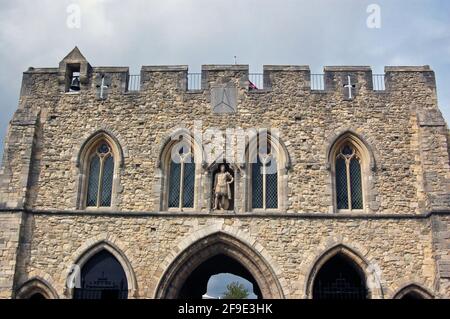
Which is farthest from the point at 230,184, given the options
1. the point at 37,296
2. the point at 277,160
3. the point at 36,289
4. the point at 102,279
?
the point at 37,296

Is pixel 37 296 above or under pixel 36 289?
under

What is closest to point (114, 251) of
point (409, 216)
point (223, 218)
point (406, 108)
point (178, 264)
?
point (178, 264)

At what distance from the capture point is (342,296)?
15297 mm

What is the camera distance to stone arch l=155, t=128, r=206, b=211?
15.8 m

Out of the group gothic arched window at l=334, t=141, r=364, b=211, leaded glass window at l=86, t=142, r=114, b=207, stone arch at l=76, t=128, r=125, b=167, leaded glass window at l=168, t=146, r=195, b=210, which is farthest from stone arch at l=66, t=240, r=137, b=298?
gothic arched window at l=334, t=141, r=364, b=211

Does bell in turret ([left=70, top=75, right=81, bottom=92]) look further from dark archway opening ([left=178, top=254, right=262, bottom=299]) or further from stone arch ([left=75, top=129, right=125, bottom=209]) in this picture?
dark archway opening ([left=178, top=254, right=262, bottom=299])

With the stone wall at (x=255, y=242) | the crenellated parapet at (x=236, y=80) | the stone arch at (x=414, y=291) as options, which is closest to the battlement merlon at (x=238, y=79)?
the crenellated parapet at (x=236, y=80)

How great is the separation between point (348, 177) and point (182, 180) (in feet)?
14.5

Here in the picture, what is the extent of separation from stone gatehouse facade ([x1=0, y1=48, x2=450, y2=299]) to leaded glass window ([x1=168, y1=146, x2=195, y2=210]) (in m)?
0.03

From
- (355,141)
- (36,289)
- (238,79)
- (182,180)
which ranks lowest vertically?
(36,289)

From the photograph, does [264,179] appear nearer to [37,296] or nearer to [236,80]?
[236,80]

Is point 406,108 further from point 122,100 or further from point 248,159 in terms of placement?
point 122,100

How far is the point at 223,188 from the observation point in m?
15.6
